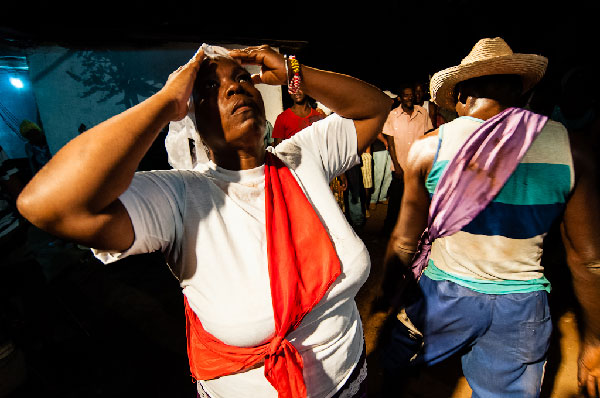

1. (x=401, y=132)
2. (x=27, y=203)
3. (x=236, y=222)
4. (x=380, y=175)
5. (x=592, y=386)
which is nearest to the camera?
(x=27, y=203)

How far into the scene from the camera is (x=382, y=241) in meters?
5.25

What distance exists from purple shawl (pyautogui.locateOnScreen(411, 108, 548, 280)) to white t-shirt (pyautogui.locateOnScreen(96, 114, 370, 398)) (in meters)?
0.70

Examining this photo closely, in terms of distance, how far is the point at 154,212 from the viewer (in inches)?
39.1

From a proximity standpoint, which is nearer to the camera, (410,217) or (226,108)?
(226,108)

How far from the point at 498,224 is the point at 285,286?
1.26 meters

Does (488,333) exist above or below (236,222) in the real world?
below

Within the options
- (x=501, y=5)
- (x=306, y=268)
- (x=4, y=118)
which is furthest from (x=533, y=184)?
(x=4, y=118)

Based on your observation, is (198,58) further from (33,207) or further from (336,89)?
(33,207)

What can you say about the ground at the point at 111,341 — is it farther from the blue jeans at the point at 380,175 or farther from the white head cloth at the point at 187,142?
the blue jeans at the point at 380,175

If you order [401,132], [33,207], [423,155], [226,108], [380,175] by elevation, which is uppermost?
[226,108]

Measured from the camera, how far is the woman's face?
123 cm

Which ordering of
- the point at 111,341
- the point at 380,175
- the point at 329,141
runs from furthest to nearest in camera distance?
the point at 380,175 → the point at 111,341 → the point at 329,141

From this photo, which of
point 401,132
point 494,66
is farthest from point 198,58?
point 401,132

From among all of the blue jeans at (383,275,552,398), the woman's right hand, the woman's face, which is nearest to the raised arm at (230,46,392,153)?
the woman's face
